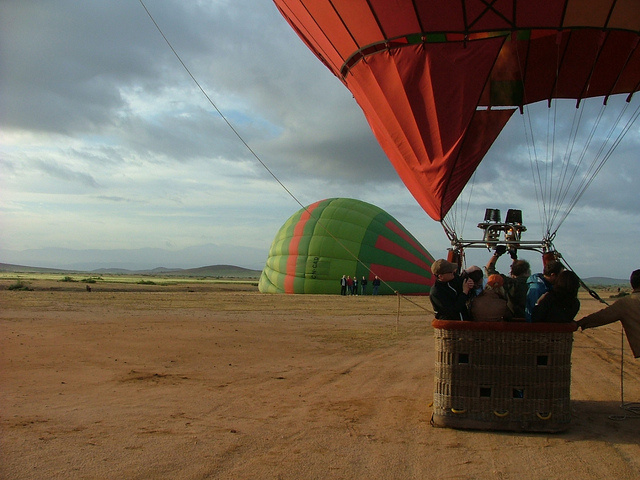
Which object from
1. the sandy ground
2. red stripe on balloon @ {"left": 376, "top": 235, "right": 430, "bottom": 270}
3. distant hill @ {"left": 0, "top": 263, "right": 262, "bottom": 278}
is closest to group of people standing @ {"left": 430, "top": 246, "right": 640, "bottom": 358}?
the sandy ground

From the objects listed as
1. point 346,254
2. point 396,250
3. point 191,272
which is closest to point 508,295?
point 346,254

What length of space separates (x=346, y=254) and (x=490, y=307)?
21.0m

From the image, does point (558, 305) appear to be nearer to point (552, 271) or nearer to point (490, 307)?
point (552, 271)

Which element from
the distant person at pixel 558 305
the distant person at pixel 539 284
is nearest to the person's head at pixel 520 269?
the distant person at pixel 539 284

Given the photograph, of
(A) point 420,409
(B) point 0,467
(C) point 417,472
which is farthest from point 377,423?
(B) point 0,467

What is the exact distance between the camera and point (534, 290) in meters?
4.55

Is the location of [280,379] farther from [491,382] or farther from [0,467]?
[0,467]

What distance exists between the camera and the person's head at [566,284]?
436cm

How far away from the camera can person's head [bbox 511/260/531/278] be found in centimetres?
481

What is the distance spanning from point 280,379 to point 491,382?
2504mm

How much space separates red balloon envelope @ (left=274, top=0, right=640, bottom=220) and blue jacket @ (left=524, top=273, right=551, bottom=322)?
249cm

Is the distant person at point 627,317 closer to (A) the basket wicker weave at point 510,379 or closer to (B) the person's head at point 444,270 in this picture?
(A) the basket wicker weave at point 510,379

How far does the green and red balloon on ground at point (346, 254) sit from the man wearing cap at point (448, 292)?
66.3ft

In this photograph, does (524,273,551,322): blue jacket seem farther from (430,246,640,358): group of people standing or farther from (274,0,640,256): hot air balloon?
(274,0,640,256): hot air balloon
